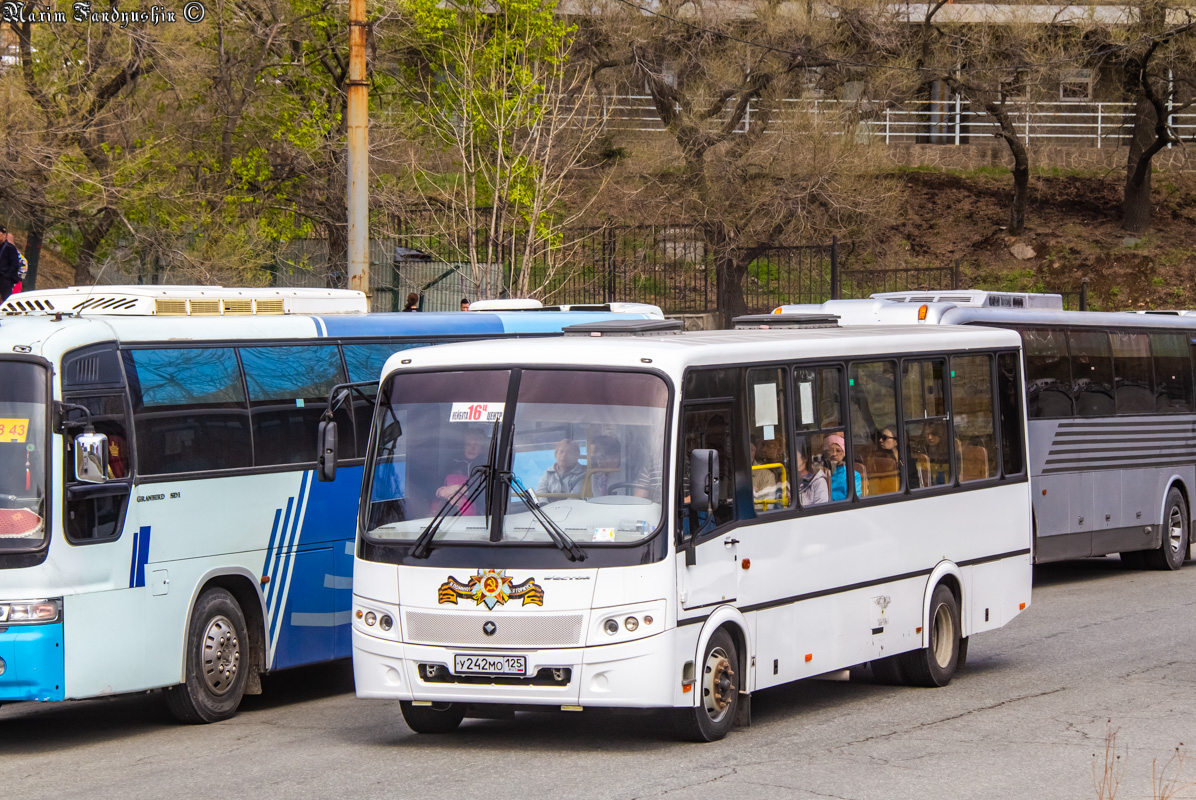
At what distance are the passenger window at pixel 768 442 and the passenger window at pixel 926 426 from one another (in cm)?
168

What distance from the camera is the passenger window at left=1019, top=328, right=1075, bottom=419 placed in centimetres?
1786

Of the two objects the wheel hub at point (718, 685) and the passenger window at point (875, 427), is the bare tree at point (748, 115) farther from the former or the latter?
the wheel hub at point (718, 685)

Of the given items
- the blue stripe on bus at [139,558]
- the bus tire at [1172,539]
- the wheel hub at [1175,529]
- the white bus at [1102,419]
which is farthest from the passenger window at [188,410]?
the wheel hub at [1175,529]

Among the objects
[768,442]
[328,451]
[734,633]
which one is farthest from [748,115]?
[734,633]

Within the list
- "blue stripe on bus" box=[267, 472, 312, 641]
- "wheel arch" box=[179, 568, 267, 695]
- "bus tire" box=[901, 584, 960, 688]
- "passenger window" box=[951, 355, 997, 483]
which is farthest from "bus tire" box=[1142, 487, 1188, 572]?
"wheel arch" box=[179, 568, 267, 695]

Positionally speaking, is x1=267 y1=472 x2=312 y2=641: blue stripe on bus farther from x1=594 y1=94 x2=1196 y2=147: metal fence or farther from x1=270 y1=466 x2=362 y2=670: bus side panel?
x1=594 y1=94 x2=1196 y2=147: metal fence

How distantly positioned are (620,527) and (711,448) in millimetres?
942

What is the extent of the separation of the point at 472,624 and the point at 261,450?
3.22 m

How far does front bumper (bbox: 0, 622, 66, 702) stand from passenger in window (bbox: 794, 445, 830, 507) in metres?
4.75

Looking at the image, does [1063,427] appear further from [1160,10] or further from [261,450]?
[1160,10]

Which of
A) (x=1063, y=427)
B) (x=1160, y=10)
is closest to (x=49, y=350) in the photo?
(x=1063, y=427)

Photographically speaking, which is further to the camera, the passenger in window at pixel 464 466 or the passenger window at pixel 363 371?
the passenger window at pixel 363 371

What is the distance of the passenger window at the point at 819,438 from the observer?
33.9 feet

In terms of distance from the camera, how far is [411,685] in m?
9.02
